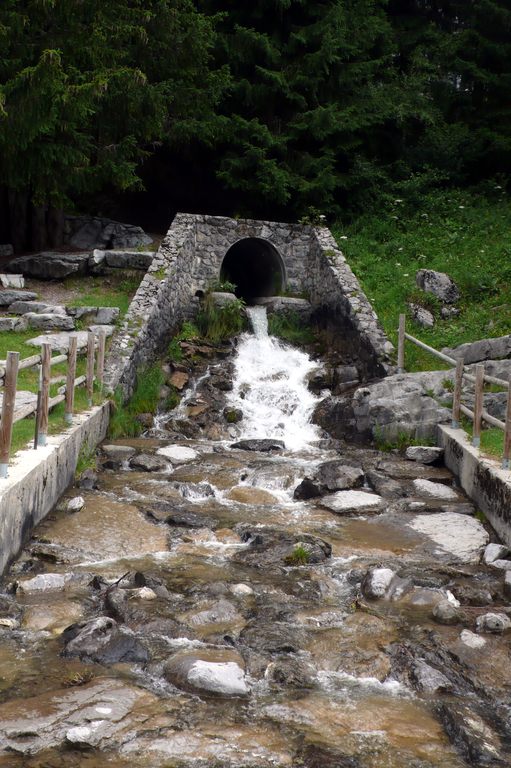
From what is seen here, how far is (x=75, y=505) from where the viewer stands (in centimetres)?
744

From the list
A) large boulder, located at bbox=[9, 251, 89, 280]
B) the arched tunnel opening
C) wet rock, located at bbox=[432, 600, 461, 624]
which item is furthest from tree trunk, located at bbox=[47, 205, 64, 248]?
wet rock, located at bbox=[432, 600, 461, 624]

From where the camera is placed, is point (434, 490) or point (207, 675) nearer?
point (207, 675)

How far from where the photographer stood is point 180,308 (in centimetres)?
1556

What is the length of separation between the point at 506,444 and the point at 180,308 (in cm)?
971

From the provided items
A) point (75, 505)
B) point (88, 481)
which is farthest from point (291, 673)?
point (88, 481)

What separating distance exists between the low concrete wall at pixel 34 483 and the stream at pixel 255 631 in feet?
0.79

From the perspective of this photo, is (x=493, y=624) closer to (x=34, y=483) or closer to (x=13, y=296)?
(x=34, y=483)

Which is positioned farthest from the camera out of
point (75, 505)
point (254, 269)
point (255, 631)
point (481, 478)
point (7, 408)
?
point (254, 269)

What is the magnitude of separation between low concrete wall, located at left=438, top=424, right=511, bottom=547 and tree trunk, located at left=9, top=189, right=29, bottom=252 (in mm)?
12778

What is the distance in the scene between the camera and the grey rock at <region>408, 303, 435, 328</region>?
1416cm

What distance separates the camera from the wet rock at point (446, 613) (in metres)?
5.07

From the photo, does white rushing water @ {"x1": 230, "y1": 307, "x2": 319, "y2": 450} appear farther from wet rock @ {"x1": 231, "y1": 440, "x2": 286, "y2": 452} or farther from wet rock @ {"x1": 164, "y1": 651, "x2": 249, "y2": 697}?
wet rock @ {"x1": 164, "y1": 651, "x2": 249, "y2": 697}

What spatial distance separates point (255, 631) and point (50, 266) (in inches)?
520

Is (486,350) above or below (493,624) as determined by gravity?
above
